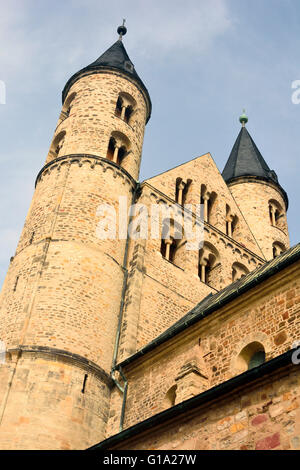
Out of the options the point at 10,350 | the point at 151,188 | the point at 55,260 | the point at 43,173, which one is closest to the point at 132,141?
the point at 151,188

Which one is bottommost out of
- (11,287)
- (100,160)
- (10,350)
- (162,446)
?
(162,446)

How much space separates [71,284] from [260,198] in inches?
617

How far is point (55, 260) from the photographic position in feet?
57.5

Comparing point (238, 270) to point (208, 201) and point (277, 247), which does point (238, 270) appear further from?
point (277, 247)

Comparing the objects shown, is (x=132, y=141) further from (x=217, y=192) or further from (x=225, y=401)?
(x=225, y=401)

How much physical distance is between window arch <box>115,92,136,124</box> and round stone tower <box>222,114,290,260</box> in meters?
8.19

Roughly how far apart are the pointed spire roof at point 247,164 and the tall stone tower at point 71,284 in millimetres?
9001

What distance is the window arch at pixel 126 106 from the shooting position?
965 inches

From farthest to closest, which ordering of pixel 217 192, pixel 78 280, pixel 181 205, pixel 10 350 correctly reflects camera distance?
pixel 217 192 < pixel 181 205 < pixel 78 280 < pixel 10 350

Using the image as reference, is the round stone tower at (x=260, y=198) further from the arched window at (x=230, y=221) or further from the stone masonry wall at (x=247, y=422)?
the stone masonry wall at (x=247, y=422)

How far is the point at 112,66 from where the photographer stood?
81.4ft

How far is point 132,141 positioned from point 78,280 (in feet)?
26.8

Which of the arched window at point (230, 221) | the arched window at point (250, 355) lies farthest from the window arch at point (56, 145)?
the arched window at point (250, 355)

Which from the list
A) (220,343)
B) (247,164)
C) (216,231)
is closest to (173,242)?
(216,231)
